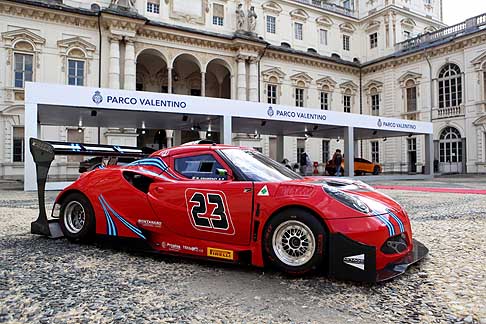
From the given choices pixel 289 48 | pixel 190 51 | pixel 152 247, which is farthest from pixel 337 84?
pixel 152 247

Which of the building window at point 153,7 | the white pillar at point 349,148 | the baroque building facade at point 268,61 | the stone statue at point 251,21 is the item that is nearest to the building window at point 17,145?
the baroque building facade at point 268,61

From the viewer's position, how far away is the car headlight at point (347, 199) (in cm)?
353

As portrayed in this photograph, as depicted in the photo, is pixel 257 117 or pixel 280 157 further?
pixel 280 157

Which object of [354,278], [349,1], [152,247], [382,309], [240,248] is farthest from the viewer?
[349,1]

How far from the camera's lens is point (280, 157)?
25.6 meters

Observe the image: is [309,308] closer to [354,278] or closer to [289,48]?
[354,278]

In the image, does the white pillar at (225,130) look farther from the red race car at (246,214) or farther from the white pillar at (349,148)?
the red race car at (246,214)

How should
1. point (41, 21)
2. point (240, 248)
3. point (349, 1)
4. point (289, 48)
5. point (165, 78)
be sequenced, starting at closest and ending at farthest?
point (240, 248), point (41, 21), point (165, 78), point (289, 48), point (349, 1)

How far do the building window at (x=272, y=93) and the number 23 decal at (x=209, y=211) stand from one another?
30.3m

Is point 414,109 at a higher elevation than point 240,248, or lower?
higher

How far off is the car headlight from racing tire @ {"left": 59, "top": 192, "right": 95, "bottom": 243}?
3239mm

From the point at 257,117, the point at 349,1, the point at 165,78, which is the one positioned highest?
the point at 349,1

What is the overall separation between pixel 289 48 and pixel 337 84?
6580mm

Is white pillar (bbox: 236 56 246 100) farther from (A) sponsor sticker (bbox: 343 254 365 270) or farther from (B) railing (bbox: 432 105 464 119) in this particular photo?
(A) sponsor sticker (bbox: 343 254 365 270)
